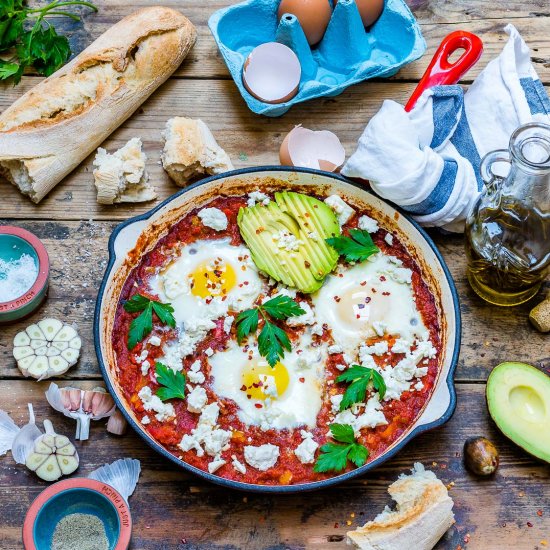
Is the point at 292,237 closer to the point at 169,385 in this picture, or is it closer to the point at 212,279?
the point at 212,279

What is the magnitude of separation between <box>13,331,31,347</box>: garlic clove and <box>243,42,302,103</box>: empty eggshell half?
1.33 m

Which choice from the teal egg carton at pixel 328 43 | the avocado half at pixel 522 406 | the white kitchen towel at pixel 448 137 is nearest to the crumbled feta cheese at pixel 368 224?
the white kitchen towel at pixel 448 137

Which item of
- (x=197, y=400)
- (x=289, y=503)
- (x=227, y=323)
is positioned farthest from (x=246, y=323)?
(x=289, y=503)

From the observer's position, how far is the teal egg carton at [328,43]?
11.5ft

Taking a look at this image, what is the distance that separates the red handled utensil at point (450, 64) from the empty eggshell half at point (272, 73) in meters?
0.49

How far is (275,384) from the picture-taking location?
315 cm

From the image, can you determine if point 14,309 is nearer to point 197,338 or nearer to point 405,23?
point 197,338

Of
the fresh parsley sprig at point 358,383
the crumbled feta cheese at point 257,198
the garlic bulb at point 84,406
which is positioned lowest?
the garlic bulb at point 84,406

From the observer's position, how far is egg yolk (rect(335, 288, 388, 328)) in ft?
10.7

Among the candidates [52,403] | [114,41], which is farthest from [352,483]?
[114,41]

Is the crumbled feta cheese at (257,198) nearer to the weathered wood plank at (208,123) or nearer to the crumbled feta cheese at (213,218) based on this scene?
the crumbled feta cheese at (213,218)

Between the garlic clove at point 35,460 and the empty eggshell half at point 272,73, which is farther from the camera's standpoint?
the empty eggshell half at point 272,73

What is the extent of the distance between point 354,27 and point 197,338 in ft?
4.68

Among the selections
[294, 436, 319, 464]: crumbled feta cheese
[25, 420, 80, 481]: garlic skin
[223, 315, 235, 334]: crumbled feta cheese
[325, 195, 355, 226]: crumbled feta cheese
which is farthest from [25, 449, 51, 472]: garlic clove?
[325, 195, 355, 226]: crumbled feta cheese
